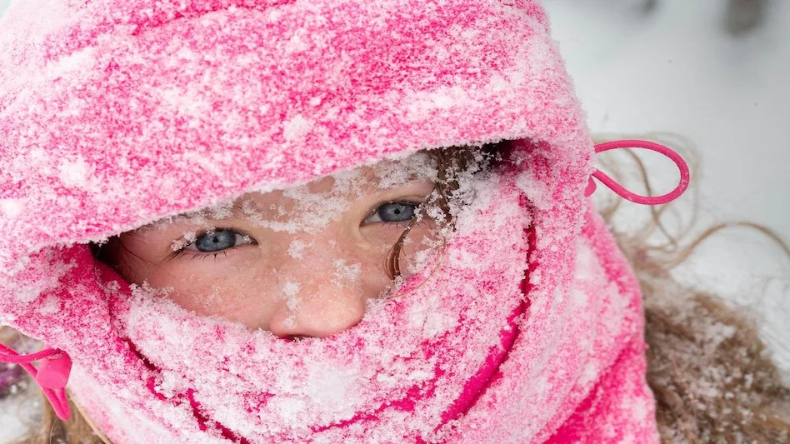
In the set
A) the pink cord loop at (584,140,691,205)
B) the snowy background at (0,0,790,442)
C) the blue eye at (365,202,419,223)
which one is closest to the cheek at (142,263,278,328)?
the blue eye at (365,202,419,223)

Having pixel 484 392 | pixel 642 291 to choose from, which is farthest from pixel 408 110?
pixel 642 291

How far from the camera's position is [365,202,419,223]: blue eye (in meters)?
0.79

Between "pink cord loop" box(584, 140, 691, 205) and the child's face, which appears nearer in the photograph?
the child's face

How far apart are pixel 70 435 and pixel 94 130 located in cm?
91

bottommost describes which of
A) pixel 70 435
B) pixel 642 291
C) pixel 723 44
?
pixel 70 435

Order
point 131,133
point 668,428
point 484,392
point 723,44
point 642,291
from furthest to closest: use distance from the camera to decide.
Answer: point 723,44 < point 642,291 < point 668,428 < point 484,392 < point 131,133

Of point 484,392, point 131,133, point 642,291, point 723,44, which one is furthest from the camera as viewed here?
point 723,44

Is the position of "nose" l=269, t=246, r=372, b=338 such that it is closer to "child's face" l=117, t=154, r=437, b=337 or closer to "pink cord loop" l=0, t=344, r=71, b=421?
"child's face" l=117, t=154, r=437, b=337

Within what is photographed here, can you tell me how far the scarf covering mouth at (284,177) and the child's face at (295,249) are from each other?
0.03 meters

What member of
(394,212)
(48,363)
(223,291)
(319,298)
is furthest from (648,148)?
(48,363)

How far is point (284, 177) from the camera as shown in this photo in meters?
0.57

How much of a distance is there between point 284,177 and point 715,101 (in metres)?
1.23

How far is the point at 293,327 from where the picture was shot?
0.77 m

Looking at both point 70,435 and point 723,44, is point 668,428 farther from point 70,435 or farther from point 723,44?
point 70,435
